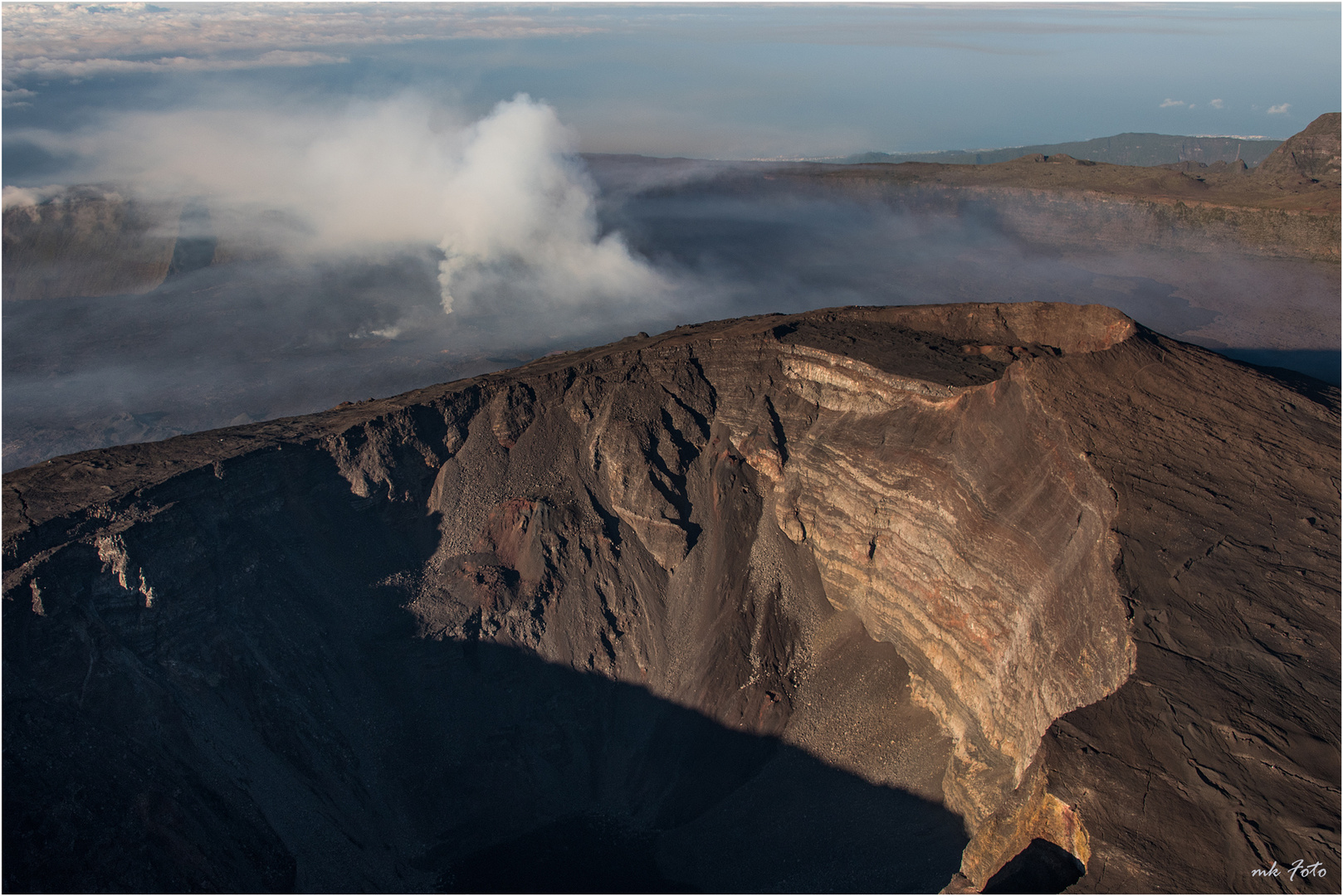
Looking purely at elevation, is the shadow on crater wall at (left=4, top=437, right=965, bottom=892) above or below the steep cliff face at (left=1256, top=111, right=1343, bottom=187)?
below

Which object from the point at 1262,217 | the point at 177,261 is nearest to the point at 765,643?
the point at 1262,217

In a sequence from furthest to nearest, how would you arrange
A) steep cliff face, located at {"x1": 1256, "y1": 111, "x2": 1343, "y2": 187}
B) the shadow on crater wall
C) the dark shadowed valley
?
steep cliff face, located at {"x1": 1256, "y1": 111, "x2": 1343, "y2": 187}
the shadow on crater wall
the dark shadowed valley

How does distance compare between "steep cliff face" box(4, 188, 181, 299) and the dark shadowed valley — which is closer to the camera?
the dark shadowed valley

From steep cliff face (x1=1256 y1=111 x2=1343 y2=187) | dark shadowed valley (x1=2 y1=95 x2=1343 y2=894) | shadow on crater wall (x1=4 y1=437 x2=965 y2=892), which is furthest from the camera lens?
steep cliff face (x1=1256 y1=111 x2=1343 y2=187)

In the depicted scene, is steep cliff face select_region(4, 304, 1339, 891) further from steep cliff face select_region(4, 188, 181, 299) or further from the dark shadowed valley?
steep cliff face select_region(4, 188, 181, 299)

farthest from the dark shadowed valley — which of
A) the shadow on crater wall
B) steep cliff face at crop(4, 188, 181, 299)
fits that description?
steep cliff face at crop(4, 188, 181, 299)

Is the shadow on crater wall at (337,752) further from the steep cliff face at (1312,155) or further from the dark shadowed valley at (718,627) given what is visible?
the steep cliff face at (1312,155)

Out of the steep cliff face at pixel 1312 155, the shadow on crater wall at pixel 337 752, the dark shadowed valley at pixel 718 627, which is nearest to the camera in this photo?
the dark shadowed valley at pixel 718 627

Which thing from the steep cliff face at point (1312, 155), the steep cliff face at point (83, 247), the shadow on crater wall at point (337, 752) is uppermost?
the steep cliff face at point (1312, 155)

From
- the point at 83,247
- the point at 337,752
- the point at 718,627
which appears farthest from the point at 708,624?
the point at 83,247

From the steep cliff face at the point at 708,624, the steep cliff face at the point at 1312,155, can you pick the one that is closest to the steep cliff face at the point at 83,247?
the steep cliff face at the point at 708,624

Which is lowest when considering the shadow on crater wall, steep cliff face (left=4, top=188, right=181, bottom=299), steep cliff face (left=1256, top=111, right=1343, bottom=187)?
steep cliff face (left=4, top=188, right=181, bottom=299)
